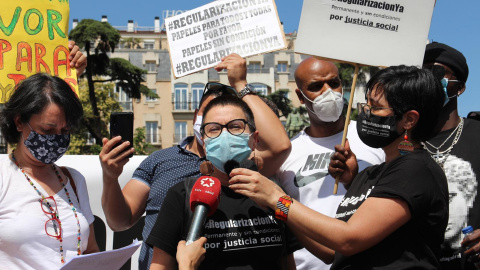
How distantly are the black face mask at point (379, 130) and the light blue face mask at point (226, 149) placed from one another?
62cm

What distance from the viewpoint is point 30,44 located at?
430 centimetres

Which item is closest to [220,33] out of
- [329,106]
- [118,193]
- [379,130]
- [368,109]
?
[329,106]

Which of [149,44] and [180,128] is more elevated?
[149,44]

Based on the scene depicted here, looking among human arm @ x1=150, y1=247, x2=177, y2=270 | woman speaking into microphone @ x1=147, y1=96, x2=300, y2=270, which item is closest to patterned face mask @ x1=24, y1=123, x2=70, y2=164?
woman speaking into microphone @ x1=147, y1=96, x2=300, y2=270

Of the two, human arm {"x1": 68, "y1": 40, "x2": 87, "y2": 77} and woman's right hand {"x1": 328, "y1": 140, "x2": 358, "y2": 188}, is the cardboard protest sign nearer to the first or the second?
human arm {"x1": 68, "y1": 40, "x2": 87, "y2": 77}

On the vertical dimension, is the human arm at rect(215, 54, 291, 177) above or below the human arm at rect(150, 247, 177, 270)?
above

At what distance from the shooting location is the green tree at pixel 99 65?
31844 mm

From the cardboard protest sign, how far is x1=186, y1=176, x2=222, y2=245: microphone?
1.96m

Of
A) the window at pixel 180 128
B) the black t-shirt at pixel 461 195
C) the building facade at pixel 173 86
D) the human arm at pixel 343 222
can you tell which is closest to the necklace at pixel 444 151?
the black t-shirt at pixel 461 195

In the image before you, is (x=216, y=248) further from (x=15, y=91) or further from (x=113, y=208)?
(x=15, y=91)

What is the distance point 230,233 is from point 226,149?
1.31 feet

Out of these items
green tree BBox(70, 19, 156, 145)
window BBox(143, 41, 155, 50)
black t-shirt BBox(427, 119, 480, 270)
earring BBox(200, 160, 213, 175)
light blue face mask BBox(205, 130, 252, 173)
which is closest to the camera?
light blue face mask BBox(205, 130, 252, 173)

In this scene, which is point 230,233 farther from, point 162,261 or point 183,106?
point 183,106

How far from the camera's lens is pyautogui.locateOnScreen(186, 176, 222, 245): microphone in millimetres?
2416
